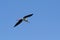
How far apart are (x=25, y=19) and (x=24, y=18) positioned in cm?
47

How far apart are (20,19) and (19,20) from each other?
1.16ft

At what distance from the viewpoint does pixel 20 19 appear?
140ft

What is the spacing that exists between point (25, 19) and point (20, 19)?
2008mm

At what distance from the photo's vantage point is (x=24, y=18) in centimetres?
4144

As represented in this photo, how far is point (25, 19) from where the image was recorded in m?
41.1

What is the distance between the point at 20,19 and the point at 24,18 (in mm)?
1610

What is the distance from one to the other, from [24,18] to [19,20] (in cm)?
168

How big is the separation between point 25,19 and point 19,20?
204cm

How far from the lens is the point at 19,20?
4256 centimetres
